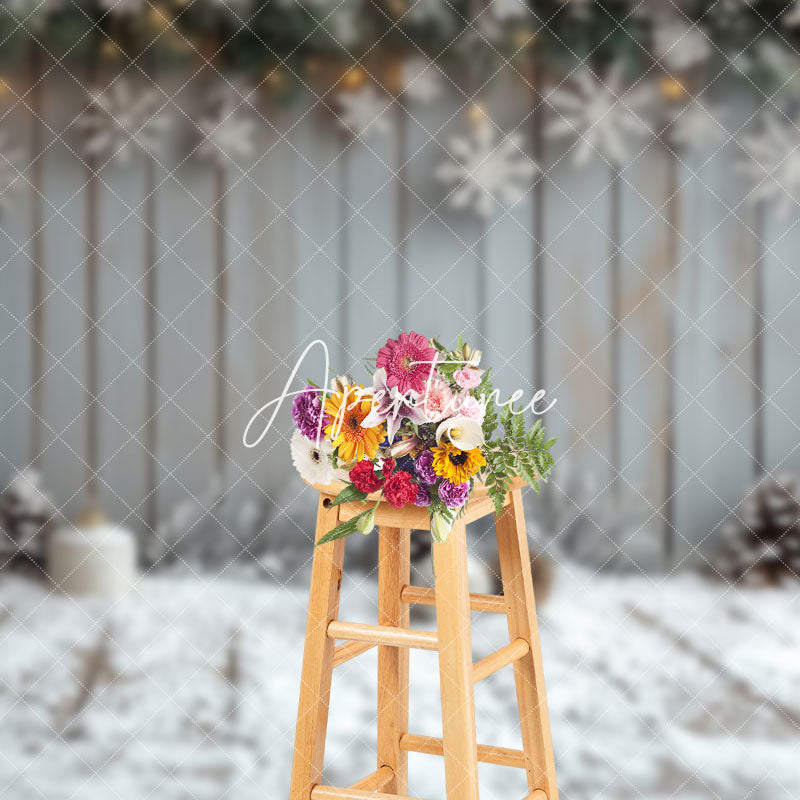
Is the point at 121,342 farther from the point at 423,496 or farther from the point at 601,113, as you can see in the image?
the point at 423,496

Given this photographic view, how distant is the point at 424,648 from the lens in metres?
0.95

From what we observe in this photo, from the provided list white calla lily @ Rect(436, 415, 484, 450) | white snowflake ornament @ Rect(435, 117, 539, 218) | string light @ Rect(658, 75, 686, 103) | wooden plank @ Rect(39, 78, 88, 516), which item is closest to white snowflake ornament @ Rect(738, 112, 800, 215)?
string light @ Rect(658, 75, 686, 103)

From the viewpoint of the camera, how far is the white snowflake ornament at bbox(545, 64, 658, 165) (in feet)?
6.17

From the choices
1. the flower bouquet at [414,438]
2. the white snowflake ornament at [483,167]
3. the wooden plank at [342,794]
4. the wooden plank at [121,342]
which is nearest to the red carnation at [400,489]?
the flower bouquet at [414,438]

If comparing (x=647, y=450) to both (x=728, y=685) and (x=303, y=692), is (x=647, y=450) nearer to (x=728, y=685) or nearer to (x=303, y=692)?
(x=728, y=685)

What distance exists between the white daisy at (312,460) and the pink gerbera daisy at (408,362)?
0.11m

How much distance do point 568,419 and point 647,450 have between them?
17 centimetres

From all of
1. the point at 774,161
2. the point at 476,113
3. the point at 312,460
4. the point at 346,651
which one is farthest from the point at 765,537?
the point at 312,460

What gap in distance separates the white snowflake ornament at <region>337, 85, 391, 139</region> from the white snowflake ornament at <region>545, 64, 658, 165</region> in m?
0.32

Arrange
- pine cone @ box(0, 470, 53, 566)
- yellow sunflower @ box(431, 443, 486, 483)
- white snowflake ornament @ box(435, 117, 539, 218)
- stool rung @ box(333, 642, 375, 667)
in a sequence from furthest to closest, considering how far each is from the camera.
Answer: pine cone @ box(0, 470, 53, 566) → white snowflake ornament @ box(435, 117, 539, 218) → stool rung @ box(333, 642, 375, 667) → yellow sunflower @ box(431, 443, 486, 483)

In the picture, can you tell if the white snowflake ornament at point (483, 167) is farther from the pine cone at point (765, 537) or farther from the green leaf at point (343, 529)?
the green leaf at point (343, 529)

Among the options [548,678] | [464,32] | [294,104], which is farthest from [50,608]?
[464,32]

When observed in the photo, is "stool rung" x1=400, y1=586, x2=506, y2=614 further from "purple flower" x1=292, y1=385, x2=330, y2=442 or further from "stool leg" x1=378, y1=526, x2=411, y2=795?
"purple flower" x1=292, y1=385, x2=330, y2=442

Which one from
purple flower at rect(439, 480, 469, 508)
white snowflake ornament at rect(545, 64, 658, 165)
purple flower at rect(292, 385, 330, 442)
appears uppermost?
white snowflake ornament at rect(545, 64, 658, 165)
